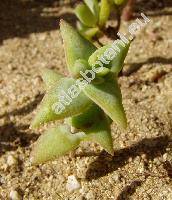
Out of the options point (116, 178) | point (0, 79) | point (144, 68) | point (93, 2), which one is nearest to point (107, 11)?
point (93, 2)

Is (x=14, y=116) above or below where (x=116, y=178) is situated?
above

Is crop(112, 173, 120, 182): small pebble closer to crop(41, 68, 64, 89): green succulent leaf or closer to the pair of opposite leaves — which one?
the pair of opposite leaves

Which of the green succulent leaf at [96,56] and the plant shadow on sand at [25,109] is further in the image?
the plant shadow on sand at [25,109]

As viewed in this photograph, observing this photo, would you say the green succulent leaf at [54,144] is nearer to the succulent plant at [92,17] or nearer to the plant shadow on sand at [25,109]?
the plant shadow on sand at [25,109]

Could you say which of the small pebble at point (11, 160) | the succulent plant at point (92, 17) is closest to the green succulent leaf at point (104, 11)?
the succulent plant at point (92, 17)

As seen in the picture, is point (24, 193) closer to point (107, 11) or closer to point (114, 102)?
point (114, 102)

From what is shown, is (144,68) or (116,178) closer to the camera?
(116,178)

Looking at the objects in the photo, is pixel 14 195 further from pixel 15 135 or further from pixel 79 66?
pixel 79 66

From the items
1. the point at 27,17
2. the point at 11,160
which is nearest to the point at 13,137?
the point at 11,160
